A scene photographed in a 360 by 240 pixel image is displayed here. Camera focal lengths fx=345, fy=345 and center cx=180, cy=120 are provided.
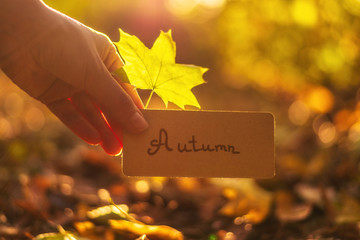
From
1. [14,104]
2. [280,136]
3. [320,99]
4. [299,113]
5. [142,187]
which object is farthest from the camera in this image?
[14,104]

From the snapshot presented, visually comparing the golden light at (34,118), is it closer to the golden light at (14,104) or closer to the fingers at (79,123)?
the golden light at (14,104)

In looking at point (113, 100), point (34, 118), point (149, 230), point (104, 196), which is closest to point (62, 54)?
point (113, 100)

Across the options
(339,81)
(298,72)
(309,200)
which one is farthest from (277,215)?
(298,72)

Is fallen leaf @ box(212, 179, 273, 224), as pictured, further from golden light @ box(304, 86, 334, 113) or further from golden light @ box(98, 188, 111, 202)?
golden light @ box(304, 86, 334, 113)

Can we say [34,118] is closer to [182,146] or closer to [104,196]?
[104,196]

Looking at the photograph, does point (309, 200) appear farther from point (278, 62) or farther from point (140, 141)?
point (278, 62)
